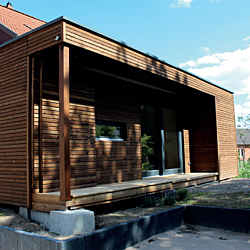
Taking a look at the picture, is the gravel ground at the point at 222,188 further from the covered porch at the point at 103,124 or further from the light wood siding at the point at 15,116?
the light wood siding at the point at 15,116

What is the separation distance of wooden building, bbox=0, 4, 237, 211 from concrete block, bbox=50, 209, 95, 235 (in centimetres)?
17

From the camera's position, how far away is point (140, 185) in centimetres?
575

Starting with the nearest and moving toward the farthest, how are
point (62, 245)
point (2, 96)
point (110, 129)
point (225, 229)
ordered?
point (62, 245) → point (225, 229) → point (2, 96) → point (110, 129)

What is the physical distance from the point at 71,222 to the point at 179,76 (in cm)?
500

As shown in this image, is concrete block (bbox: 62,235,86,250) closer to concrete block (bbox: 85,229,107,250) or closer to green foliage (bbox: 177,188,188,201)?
concrete block (bbox: 85,229,107,250)

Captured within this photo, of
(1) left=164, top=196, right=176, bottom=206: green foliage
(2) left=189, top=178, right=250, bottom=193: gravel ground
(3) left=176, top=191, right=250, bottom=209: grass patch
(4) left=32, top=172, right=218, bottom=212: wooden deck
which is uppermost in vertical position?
(4) left=32, top=172, right=218, bottom=212: wooden deck

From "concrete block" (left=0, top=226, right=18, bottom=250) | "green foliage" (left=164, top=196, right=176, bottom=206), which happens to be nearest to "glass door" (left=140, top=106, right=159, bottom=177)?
"green foliage" (left=164, top=196, right=176, bottom=206)

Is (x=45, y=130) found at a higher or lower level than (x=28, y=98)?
lower

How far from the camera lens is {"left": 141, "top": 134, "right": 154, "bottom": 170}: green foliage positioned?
8.00 m

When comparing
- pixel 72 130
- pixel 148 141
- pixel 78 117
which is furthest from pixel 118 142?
pixel 72 130

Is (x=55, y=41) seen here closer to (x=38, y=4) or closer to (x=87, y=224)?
(x=87, y=224)

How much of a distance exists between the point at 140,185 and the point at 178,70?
11.2 ft

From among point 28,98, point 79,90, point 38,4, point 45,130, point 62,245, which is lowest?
point 62,245

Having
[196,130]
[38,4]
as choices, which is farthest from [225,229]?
[38,4]
